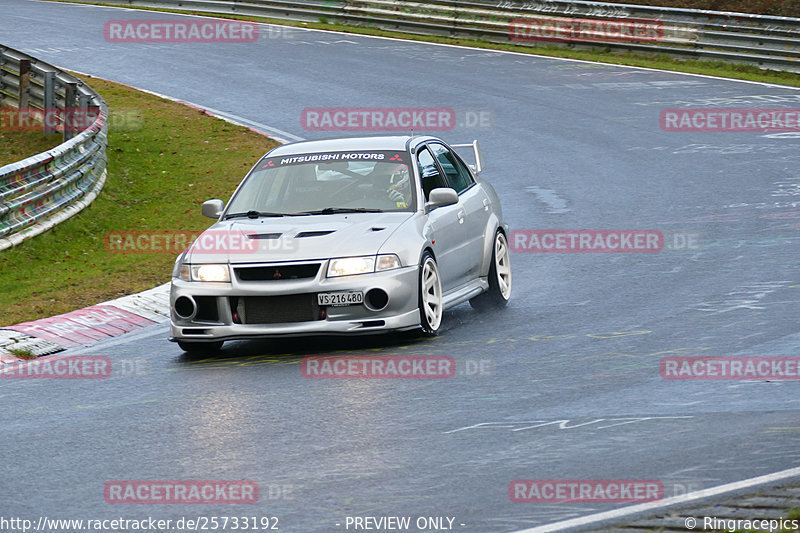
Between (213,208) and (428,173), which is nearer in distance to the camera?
(213,208)

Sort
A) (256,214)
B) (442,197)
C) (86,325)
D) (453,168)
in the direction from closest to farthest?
(442,197), (256,214), (86,325), (453,168)

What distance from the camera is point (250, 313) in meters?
9.98

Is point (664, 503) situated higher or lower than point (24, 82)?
higher

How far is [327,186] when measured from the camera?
1117 centimetres

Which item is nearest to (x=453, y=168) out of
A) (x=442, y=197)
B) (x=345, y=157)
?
(x=345, y=157)

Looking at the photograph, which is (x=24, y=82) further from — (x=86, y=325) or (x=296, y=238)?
(x=296, y=238)

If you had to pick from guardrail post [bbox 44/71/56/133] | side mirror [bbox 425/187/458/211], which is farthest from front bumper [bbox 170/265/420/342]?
guardrail post [bbox 44/71/56/133]

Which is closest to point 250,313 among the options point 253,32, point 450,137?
point 450,137

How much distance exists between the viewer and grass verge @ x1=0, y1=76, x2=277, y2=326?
43.0ft

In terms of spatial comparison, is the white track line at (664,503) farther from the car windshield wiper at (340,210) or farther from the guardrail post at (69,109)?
the guardrail post at (69,109)

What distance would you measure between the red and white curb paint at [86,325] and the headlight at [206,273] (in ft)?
4.62

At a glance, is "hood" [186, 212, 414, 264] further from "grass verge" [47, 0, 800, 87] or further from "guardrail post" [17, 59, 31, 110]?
"grass verge" [47, 0, 800, 87]

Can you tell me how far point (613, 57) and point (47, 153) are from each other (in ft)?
56.6

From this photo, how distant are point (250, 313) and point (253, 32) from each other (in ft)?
80.8
